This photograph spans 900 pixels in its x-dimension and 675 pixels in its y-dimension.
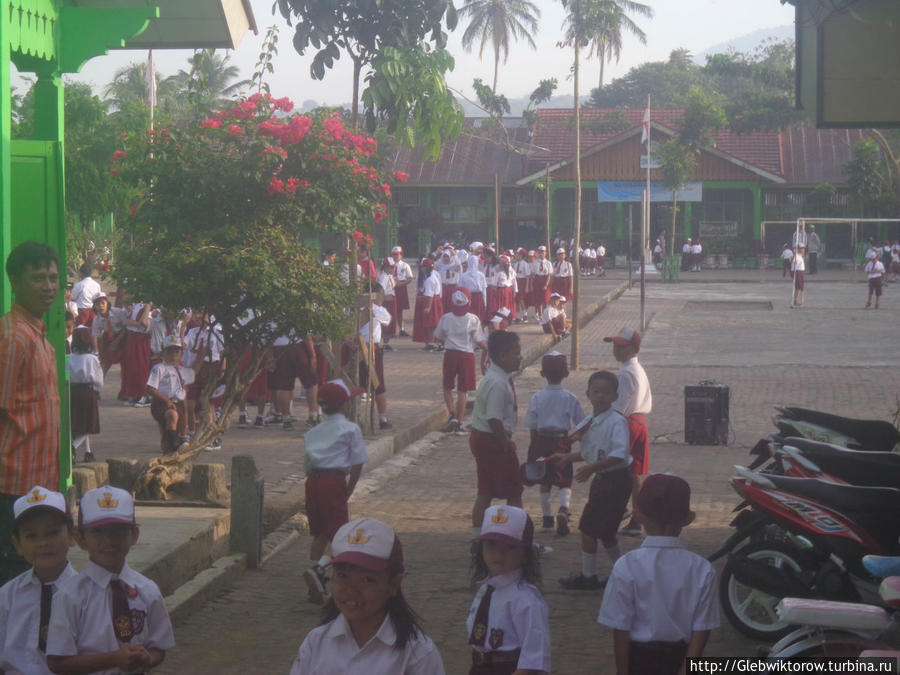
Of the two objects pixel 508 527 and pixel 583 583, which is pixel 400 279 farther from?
pixel 508 527

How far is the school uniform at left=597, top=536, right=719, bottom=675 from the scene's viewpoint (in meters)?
4.41

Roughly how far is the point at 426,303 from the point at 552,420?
14373 mm

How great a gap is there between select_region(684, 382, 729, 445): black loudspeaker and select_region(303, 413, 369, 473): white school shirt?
6524mm

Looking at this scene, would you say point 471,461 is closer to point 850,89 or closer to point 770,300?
point 850,89

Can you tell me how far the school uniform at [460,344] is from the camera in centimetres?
1395

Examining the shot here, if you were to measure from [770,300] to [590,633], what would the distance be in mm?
30254

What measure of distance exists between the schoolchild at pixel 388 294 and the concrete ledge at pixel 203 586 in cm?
1278

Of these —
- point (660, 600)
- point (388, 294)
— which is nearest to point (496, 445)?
point (660, 600)

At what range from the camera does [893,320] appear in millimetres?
28641

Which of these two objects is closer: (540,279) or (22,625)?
(22,625)

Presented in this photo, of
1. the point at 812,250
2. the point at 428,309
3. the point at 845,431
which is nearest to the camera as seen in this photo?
the point at 845,431

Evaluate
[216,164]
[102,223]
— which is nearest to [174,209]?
[216,164]

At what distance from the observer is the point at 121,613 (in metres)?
3.96

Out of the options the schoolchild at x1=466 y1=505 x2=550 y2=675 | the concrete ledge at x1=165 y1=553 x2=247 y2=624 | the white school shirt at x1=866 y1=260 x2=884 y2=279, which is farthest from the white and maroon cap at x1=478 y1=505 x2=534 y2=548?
the white school shirt at x1=866 y1=260 x2=884 y2=279
